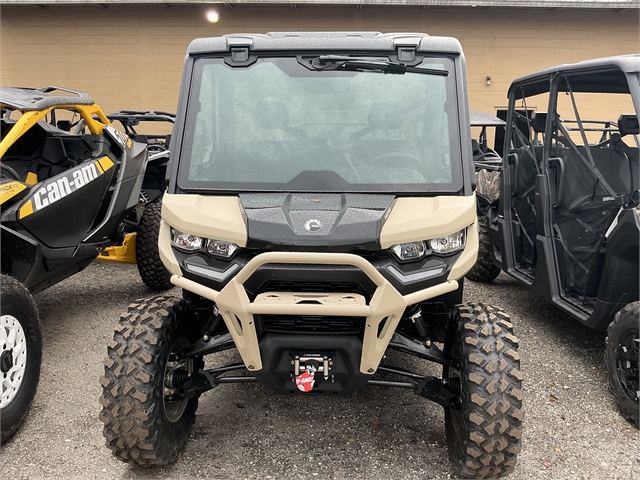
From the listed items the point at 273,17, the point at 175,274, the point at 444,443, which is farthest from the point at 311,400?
the point at 273,17

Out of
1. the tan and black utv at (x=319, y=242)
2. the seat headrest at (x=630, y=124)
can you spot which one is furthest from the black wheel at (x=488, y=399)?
the seat headrest at (x=630, y=124)

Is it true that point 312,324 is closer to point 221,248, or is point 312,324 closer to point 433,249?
point 221,248

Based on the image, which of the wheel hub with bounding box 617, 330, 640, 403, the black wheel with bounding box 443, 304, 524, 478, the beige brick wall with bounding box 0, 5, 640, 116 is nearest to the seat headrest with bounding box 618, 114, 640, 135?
the wheel hub with bounding box 617, 330, 640, 403

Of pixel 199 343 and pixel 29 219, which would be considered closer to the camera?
pixel 199 343

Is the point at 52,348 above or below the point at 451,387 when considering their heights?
below

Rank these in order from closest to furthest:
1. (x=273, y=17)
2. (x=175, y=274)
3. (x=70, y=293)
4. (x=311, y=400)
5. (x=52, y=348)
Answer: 1. (x=175, y=274)
2. (x=311, y=400)
3. (x=52, y=348)
4. (x=70, y=293)
5. (x=273, y=17)

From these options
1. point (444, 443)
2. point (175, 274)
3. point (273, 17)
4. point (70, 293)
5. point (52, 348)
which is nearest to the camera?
point (175, 274)

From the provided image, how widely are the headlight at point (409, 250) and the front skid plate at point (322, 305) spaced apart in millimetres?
161

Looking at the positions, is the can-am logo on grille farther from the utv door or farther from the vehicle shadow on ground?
the utv door

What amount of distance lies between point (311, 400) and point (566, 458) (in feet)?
4.84

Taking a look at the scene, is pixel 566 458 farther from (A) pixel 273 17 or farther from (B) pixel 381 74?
(A) pixel 273 17

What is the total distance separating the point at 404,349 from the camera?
270 cm

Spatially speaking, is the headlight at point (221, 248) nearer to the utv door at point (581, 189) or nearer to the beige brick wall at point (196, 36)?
the utv door at point (581, 189)

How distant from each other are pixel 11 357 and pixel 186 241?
1.29m
